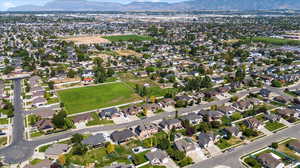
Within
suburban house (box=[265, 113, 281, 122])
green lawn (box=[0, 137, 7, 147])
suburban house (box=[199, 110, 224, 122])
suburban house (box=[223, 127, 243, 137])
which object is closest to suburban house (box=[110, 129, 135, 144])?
suburban house (box=[199, 110, 224, 122])

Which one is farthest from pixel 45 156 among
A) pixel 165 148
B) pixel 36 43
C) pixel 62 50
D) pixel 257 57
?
pixel 36 43

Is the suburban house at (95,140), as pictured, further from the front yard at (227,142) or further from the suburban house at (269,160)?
the suburban house at (269,160)

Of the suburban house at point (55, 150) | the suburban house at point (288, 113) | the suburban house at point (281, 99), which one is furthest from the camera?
the suburban house at point (281, 99)

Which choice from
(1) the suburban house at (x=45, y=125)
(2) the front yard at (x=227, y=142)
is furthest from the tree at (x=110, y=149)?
(2) the front yard at (x=227, y=142)

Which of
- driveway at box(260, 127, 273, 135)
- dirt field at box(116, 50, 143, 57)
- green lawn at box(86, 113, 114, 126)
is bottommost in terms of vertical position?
green lawn at box(86, 113, 114, 126)

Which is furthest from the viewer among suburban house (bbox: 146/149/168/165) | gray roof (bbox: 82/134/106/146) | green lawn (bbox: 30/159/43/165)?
gray roof (bbox: 82/134/106/146)

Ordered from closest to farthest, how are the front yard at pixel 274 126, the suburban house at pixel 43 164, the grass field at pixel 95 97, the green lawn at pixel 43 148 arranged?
the suburban house at pixel 43 164 < the green lawn at pixel 43 148 < the front yard at pixel 274 126 < the grass field at pixel 95 97

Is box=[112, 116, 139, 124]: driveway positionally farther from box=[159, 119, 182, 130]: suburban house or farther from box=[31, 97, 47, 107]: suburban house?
box=[31, 97, 47, 107]: suburban house

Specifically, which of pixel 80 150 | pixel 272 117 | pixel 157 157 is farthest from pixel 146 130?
pixel 272 117
